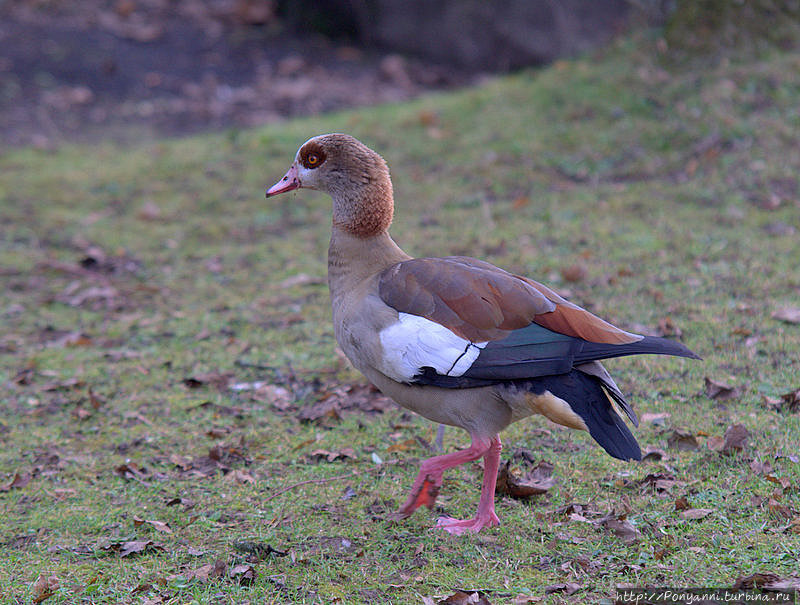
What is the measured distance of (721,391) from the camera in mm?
4438

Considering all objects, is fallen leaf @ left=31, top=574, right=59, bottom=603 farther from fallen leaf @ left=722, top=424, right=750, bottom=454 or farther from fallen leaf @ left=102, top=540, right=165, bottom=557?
fallen leaf @ left=722, top=424, right=750, bottom=454

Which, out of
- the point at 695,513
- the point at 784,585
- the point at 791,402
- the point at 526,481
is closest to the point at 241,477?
the point at 526,481

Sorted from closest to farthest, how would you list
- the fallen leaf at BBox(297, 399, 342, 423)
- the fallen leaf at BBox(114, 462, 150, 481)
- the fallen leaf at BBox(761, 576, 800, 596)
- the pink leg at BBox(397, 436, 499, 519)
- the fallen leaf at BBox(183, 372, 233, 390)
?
1. the fallen leaf at BBox(761, 576, 800, 596)
2. the pink leg at BBox(397, 436, 499, 519)
3. the fallen leaf at BBox(114, 462, 150, 481)
4. the fallen leaf at BBox(297, 399, 342, 423)
5. the fallen leaf at BBox(183, 372, 233, 390)

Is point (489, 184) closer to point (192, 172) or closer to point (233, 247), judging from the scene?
point (233, 247)

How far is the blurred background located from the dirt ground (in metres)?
0.02

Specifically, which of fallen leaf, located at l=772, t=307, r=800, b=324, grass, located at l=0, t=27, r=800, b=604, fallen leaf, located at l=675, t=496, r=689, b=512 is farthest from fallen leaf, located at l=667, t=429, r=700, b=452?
fallen leaf, located at l=772, t=307, r=800, b=324

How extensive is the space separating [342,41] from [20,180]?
16.7 ft

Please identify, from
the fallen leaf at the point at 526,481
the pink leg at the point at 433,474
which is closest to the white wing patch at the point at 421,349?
the pink leg at the point at 433,474

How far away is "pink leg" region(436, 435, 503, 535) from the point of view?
3.53 m

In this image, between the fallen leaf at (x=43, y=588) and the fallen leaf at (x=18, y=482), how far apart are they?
2.99 ft

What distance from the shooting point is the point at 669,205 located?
729cm

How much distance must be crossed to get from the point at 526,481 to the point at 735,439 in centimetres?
94

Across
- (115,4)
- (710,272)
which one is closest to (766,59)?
(710,272)

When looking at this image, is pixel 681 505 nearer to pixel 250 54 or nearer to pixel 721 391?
pixel 721 391
